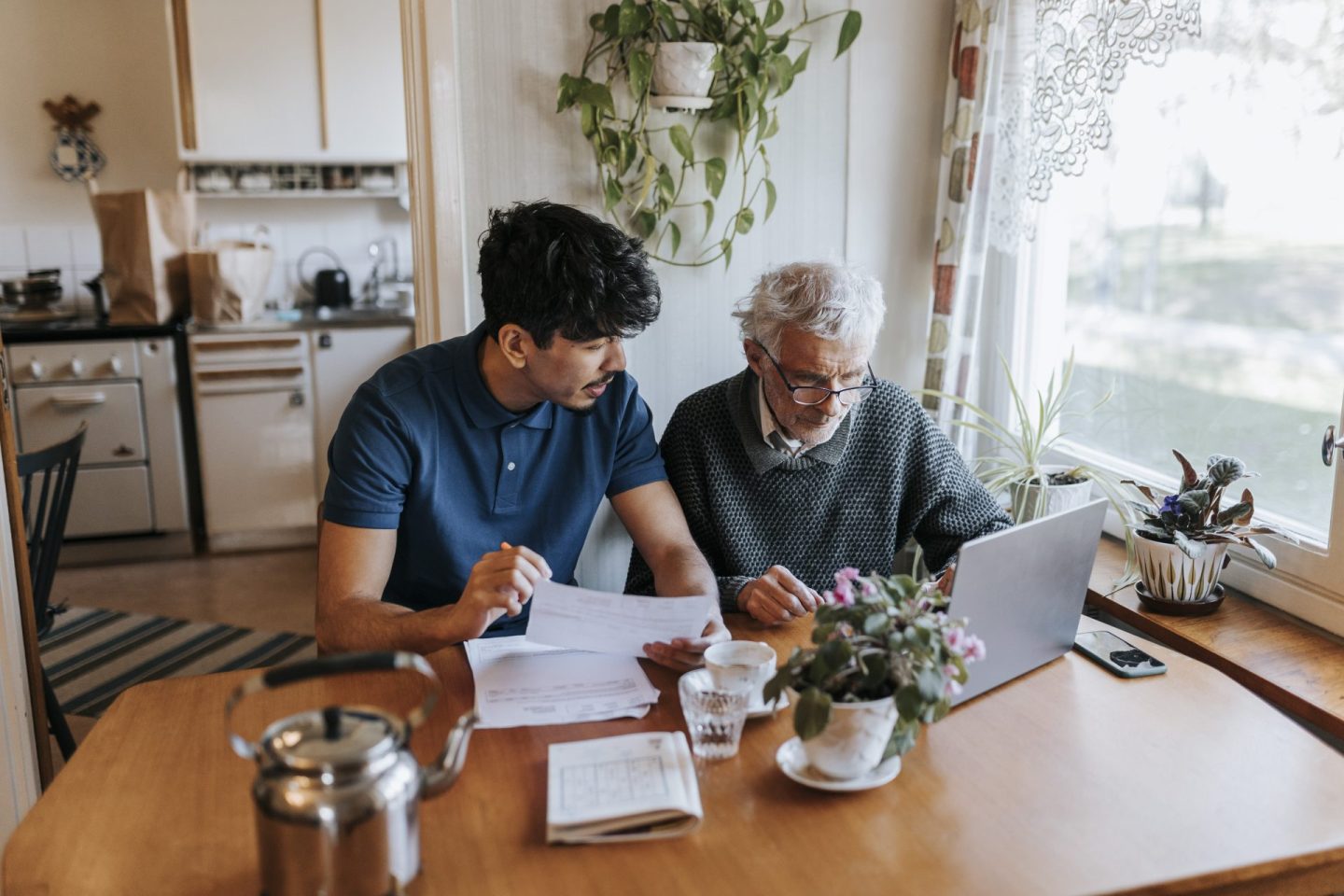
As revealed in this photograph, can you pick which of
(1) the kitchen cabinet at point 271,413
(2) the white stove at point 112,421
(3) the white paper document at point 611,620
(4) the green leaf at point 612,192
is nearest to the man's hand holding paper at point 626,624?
(3) the white paper document at point 611,620

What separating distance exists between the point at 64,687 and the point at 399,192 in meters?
2.22

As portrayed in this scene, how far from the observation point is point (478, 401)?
176 cm

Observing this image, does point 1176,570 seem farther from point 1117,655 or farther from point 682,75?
point 682,75

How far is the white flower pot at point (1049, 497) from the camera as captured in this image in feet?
6.55

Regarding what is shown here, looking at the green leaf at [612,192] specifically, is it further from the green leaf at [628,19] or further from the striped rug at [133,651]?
the striped rug at [133,651]

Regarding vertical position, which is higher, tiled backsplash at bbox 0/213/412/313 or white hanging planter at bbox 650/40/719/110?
white hanging planter at bbox 650/40/719/110

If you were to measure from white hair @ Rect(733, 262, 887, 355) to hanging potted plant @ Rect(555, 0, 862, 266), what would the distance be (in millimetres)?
416

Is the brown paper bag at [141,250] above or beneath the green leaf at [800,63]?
beneath

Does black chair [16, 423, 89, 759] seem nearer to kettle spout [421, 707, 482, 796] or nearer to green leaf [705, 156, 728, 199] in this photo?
green leaf [705, 156, 728, 199]

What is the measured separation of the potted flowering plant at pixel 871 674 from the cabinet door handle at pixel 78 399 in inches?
140

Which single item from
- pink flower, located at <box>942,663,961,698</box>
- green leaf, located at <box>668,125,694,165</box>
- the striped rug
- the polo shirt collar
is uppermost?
green leaf, located at <box>668,125,694,165</box>

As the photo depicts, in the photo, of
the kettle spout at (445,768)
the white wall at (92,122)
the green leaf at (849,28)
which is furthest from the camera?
the white wall at (92,122)

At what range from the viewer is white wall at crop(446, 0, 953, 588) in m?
2.11

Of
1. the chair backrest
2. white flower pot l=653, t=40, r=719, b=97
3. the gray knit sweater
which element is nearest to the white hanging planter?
white flower pot l=653, t=40, r=719, b=97
